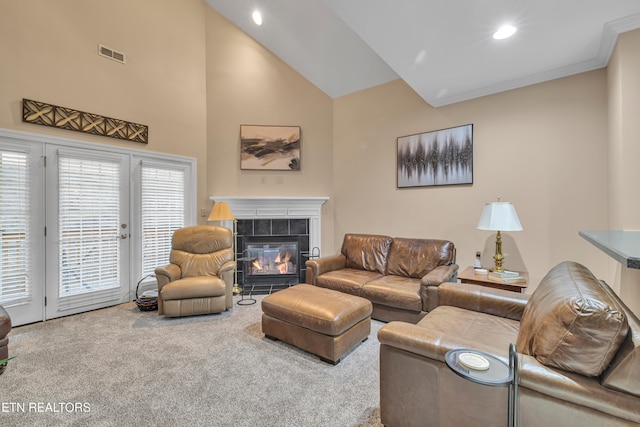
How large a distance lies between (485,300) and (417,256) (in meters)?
1.34

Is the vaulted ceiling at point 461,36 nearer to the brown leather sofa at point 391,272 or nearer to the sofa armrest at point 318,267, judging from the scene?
the brown leather sofa at point 391,272

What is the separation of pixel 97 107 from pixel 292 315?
3669mm

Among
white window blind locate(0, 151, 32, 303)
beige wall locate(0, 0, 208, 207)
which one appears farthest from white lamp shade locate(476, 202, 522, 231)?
white window blind locate(0, 151, 32, 303)

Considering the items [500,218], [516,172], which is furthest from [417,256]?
[516,172]

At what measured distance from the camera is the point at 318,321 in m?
2.32

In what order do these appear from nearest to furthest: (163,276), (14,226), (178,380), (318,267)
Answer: (178,380) → (14,226) → (163,276) → (318,267)

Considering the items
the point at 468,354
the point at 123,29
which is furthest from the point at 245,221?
the point at 468,354

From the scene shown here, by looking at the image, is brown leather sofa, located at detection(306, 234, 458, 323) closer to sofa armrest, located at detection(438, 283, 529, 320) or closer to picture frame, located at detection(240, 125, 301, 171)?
sofa armrest, located at detection(438, 283, 529, 320)

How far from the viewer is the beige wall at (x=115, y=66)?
303 cm

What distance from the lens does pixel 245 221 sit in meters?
4.68

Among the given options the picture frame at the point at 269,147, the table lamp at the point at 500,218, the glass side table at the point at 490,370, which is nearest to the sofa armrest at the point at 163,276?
the picture frame at the point at 269,147

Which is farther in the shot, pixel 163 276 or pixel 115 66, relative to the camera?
pixel 115 66

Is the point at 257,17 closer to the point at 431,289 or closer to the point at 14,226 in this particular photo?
the point at 14,226

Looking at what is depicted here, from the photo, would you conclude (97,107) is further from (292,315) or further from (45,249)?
(292,315)
